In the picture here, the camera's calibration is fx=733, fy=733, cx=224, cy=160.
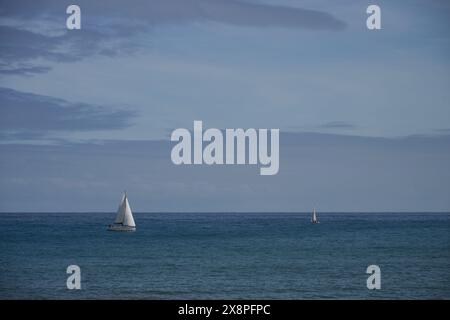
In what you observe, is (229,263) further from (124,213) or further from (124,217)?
(124,217)

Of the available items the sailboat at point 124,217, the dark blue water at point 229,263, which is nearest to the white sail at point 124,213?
the sailboat at point 124,217

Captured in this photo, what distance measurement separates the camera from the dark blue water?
22.1 metres

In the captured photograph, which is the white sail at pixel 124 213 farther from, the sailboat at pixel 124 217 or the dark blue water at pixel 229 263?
the dark blue water at pixel 229 263

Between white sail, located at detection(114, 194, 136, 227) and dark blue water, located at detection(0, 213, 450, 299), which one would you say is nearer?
dark blue water, located at detection(0, 213, 450, 299)

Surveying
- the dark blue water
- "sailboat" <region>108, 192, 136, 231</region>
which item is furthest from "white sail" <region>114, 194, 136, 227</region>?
the dark blue water

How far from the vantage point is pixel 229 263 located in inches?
1320

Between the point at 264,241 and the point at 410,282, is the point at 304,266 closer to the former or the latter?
the point at 410,282

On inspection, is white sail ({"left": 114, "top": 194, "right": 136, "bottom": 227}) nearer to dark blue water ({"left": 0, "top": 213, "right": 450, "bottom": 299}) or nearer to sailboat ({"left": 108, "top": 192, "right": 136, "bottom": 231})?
sailboat ({"left": 108, "top": 192, "right": 136, "bottom": 231})

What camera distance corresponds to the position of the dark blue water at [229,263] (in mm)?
22062

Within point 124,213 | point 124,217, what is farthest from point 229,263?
point 124,217

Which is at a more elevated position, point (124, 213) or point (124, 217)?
point (124, 213)

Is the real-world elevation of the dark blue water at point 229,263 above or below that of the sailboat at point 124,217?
below

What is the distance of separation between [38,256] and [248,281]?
50.9ft

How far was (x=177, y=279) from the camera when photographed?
87.6 ft
